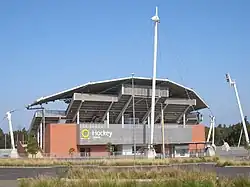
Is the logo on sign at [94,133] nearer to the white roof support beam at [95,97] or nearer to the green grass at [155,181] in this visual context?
the white roof support beam at [95,97]

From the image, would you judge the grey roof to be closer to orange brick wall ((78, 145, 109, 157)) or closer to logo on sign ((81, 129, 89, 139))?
logo on sign ((81, 129, 89, 139))

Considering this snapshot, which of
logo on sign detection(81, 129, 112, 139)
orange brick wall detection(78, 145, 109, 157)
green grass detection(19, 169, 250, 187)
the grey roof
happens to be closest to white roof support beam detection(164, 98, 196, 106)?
the grey roof

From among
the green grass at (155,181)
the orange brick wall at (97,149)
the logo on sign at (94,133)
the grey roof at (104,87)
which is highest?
the grey roof at (104,87)

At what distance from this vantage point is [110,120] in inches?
3487

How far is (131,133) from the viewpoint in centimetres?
8556

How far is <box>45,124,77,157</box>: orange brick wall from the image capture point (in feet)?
260

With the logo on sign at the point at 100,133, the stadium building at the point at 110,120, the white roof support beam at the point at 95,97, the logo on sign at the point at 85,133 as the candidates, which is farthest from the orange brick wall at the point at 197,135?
the logo on sign at the point at 85,133

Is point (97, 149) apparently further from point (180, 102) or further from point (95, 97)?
point (180, 102)

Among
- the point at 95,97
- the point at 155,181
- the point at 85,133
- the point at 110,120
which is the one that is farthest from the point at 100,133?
the point at 155,181


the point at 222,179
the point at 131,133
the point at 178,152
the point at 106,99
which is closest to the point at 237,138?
the point at 178,152

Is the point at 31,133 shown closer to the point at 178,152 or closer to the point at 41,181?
the point at 178,152

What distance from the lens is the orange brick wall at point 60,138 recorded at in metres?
79.4

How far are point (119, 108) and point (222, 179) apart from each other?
71.5 m

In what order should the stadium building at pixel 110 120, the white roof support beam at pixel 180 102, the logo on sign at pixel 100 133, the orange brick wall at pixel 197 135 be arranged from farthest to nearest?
1. the orange brick wall at pixel 197 135
2. the white roof support beam at pixel 180 102
3. the logo on sign at pixel 100 133
4. the stadium building at pixel 110 120
